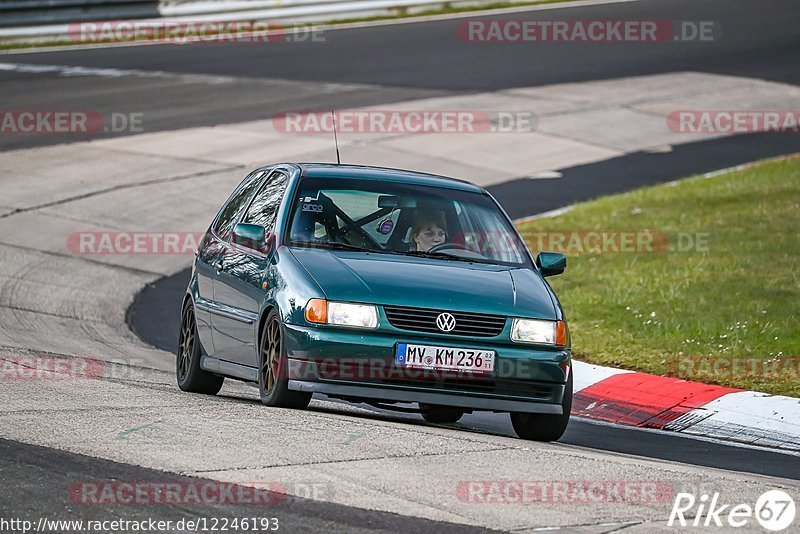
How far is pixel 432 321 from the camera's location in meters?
8.30

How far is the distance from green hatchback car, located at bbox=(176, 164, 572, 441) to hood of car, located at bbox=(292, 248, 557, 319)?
1 centimetres

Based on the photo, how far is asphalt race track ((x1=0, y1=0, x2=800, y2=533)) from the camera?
6.41 m

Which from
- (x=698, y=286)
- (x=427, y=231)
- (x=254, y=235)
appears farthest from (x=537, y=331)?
(x=698, y=286)

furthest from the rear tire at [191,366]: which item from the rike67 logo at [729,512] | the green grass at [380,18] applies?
the green grass at [380,18]

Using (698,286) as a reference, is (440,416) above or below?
below

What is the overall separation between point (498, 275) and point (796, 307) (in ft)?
18.1

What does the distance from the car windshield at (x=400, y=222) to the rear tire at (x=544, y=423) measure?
997mm

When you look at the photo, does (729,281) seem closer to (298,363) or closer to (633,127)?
(298,363)

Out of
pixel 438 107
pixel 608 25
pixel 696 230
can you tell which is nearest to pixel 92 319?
pixel 696 230

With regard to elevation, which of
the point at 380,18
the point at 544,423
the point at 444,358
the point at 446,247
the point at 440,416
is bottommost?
the point at 440,416

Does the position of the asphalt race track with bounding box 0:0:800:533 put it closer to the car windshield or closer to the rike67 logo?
the rike67 logo

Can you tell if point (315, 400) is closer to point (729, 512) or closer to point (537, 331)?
point (537, 331)

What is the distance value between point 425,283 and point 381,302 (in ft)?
1.14

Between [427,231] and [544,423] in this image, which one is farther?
[427,231]
